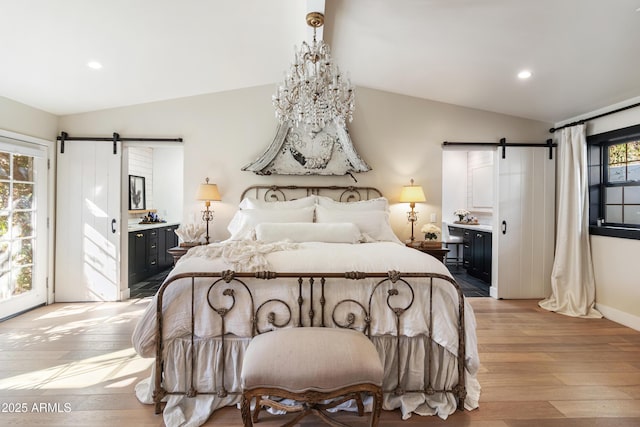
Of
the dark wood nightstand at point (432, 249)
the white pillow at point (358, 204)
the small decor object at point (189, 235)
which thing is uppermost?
the white pillow at point (358, 204)

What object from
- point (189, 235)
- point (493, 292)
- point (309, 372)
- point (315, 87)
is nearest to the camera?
point (309, 372)

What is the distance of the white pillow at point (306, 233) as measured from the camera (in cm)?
290

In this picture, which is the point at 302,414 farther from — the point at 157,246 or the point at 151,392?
the point at 157,246

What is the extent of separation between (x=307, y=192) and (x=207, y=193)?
1242 mm

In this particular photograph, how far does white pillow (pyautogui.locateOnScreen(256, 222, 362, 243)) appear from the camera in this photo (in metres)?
2.90

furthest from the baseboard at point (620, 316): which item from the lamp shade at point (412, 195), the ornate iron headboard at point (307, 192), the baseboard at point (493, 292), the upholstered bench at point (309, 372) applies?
the upholstered bench at point (309, 372)

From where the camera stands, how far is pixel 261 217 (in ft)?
11.0

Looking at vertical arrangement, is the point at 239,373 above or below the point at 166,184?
below

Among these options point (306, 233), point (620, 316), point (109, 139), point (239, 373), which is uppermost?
point (109, 139)

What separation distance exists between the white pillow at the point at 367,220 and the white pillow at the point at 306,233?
1.22ft

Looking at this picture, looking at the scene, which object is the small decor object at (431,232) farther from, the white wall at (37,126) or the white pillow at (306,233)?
the white wall at (37,126)

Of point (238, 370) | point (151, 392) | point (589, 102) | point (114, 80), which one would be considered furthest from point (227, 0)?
point (589, 102)

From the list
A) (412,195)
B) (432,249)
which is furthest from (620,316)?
(412,195)

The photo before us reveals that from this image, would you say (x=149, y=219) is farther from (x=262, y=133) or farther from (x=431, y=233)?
(x=431, y=233)
